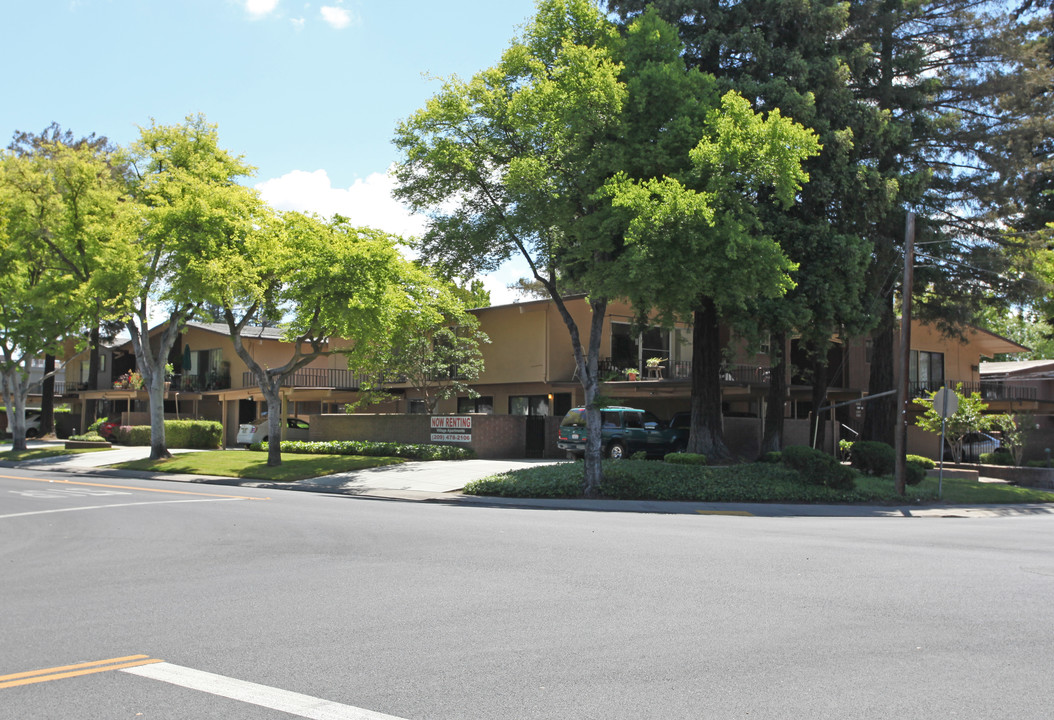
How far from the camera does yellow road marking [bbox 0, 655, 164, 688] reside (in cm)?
548

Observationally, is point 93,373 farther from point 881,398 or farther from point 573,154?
point 881,398

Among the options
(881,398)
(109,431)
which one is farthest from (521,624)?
(109,431)

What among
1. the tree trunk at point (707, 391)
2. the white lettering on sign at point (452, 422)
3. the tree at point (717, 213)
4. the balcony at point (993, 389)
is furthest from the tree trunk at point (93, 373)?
the balcony at point (993, 389)

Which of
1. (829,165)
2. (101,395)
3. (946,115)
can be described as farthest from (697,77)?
(101,395)

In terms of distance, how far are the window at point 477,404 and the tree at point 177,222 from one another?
13.3m

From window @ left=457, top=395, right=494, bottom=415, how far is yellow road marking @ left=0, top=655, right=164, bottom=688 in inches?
1272

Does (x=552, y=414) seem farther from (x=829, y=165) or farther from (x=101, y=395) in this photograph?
(x=101, y=395)

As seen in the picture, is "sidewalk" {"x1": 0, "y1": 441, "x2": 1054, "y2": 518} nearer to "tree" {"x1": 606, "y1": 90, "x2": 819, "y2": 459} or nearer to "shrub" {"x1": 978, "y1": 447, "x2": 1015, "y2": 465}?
"tree" {"x1": 606, "y1": 90, "x2": 819, "y2": 459}

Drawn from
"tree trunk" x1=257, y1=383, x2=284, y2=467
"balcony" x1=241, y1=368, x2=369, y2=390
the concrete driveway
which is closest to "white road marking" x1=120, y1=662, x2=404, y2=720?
the concrete driveway

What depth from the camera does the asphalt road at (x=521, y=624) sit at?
5.05 meters

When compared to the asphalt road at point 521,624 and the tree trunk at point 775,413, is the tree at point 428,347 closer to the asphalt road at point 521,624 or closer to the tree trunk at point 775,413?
the tree trunk at point 775,413

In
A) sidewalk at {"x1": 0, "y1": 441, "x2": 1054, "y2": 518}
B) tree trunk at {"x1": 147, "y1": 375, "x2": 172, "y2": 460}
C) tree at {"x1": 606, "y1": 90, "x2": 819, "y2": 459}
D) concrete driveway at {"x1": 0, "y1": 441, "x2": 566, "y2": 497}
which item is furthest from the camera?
tree trunk at {"x1": 147, "y1": 375, "x2": 172, "y2": 460}

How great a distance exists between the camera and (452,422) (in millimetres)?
31547

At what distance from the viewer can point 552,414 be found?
1436 inches
